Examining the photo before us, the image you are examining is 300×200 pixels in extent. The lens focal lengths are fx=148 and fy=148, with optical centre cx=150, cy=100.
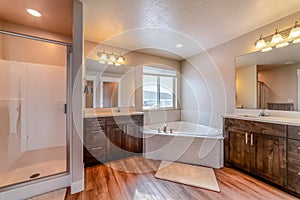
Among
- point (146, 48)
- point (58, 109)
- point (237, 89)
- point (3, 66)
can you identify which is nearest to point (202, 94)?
point (237, 89)

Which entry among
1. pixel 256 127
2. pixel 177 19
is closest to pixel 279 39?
pixel 256 127

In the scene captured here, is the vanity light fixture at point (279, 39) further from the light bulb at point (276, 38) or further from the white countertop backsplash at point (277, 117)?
the white countertop backsplash at point (277, 117)

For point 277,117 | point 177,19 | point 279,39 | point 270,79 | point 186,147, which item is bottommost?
point 186,147

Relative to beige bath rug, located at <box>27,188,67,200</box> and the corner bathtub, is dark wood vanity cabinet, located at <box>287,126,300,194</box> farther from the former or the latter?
beige bath rug, located at <box>27,188,67,200</box>

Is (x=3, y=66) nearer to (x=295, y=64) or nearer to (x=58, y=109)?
(x=58, y=109)

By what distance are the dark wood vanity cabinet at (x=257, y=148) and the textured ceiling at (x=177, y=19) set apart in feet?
5.08

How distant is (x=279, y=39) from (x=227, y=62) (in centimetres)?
92

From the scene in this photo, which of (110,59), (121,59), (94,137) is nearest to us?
(94,137)

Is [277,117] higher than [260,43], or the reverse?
[260,43]

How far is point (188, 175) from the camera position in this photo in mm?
2223

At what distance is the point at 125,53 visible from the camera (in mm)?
3521

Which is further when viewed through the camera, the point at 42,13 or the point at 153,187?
the point at 42,13

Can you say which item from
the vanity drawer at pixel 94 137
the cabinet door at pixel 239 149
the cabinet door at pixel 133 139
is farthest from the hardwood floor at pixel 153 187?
the cabinet door at pixel 133 139

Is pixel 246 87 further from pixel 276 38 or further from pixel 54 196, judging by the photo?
pixel 54 196
